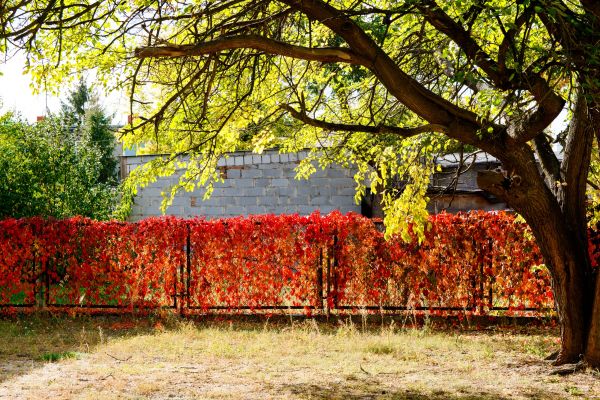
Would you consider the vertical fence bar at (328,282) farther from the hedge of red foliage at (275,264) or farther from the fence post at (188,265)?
the fence post at (188,265)

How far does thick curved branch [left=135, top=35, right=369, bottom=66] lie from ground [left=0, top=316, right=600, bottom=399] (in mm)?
3032

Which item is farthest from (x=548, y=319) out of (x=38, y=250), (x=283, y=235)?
(x=38, y=250)

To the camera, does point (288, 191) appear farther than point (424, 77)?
Yes

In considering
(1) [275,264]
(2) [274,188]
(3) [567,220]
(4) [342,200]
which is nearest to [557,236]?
(3) [567,220]

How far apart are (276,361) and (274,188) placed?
27.1ft

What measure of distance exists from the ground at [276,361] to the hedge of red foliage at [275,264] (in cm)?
46

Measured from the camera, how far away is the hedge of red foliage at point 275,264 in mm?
11555

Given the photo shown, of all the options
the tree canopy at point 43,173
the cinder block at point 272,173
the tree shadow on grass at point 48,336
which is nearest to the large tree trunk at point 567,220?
the tree shadow on grass at point 48,336

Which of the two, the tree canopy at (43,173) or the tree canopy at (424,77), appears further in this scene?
the tree canopy at (43,173)

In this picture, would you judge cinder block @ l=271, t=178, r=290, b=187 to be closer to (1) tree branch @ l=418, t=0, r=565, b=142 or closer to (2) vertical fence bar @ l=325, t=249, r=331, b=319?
(2) vertical fence bar @ l=325, t=249, r=331, b=319

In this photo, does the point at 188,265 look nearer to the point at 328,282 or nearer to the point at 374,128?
the point at 328,282

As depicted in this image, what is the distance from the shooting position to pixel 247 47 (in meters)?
6.34

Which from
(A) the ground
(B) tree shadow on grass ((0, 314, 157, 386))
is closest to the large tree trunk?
(A) the ground

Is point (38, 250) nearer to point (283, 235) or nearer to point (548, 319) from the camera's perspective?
point (283, 235)
